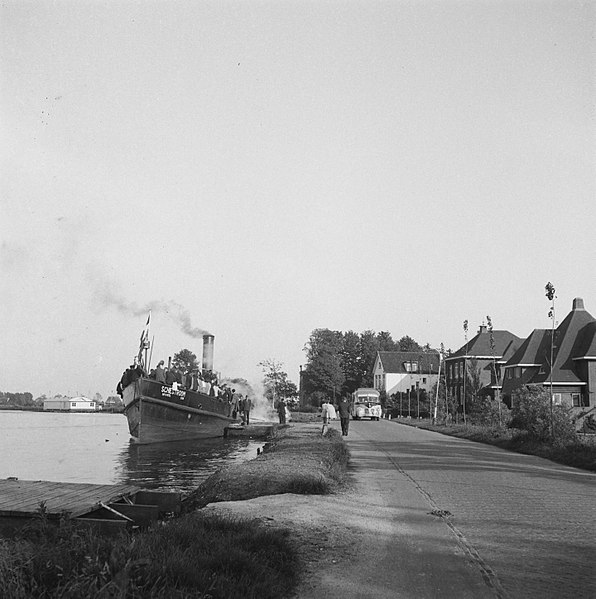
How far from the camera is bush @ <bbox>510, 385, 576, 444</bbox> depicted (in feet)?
70.9

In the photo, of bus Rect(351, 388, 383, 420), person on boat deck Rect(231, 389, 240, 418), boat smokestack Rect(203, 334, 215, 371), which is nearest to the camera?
boat smokestack Rect(203, 334, 215, 371)

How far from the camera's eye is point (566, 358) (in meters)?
46.0

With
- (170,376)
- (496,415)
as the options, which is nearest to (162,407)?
(170,376)

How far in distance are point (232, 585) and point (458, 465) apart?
41.4 ft

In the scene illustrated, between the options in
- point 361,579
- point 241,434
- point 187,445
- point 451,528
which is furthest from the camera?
point 241,434

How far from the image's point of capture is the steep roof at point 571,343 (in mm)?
44719

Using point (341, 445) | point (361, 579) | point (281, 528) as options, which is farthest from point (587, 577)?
point (341, 445)

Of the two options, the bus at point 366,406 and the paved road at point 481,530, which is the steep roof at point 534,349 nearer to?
the bus at point 366,406

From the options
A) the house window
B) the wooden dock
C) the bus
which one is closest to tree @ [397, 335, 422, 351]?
the bus

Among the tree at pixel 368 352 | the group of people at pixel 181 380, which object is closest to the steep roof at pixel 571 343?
the group of people at pixel 181 380

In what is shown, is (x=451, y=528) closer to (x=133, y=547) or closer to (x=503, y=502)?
(x=503, y=502)

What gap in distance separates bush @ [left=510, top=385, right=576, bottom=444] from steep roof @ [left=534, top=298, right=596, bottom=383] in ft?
68.6

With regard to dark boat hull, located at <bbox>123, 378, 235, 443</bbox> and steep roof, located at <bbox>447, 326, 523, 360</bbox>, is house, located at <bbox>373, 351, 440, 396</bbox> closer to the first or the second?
steep roof, located at <bbox>447, 326, 523, 360</bbox>

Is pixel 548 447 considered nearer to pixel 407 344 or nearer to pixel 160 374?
pixel 160 374
